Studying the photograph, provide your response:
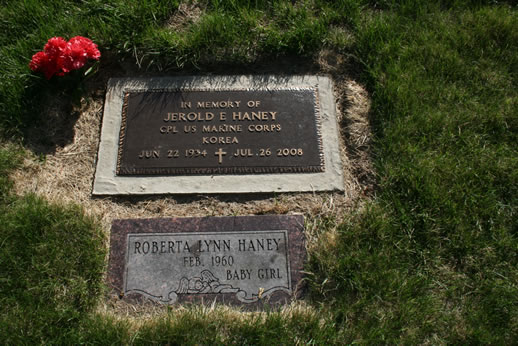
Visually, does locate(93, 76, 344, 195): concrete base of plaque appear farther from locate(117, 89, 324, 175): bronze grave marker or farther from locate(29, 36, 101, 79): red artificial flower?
locate(29, 36, 101, 79): red artificial flower

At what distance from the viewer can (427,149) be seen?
3.02 meters

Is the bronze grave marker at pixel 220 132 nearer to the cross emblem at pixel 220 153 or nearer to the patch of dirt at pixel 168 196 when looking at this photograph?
the cross emblem at pixel 220 153

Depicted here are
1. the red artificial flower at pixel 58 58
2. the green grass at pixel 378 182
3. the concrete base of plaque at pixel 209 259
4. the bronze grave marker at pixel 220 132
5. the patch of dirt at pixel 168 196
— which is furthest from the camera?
the red artificial flower at pixel 58 58

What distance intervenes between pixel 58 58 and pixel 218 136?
1472mm

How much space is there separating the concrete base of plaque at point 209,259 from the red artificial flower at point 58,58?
139 cm

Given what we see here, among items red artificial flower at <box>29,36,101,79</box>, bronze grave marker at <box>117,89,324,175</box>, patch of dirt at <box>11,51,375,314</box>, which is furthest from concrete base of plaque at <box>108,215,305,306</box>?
red artificial flower at <box>29,36,101,79</box>

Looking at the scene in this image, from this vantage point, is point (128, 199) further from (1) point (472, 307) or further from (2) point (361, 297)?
(1) point (472, 307)

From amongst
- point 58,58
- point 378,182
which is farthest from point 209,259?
point 58,58

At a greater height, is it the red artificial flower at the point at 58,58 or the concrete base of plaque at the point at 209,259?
the red artificial flower at the point at 58,58

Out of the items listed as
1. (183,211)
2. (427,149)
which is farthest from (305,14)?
(183,211)

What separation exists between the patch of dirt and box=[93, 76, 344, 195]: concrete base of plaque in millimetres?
85

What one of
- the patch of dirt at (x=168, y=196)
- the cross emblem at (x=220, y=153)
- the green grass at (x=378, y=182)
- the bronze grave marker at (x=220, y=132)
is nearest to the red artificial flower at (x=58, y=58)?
the green grass at (x=378, y=182)

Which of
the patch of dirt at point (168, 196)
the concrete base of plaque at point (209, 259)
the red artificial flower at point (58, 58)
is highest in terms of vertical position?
the red artificial flower at point (58, 58)

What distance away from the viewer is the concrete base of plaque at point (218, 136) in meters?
2.88
